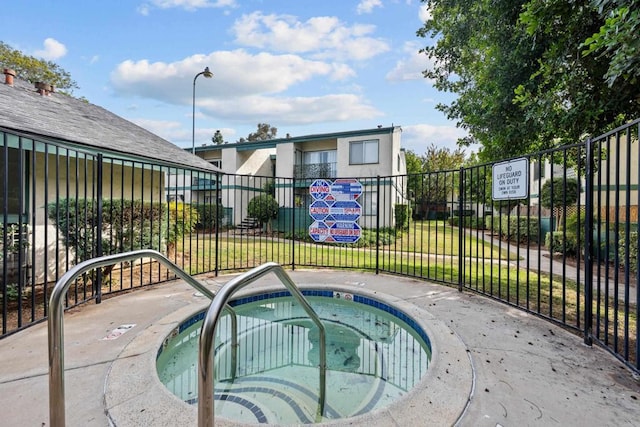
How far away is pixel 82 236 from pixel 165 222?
2.01 metres

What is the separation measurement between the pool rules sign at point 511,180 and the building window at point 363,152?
515 inches

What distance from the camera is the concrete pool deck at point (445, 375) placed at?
2156mm

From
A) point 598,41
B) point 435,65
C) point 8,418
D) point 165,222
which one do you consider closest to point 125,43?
point 165,222

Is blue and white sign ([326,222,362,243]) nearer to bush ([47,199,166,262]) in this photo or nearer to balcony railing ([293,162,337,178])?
bush ([47,199,166,262])

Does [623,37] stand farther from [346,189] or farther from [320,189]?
[320,189]

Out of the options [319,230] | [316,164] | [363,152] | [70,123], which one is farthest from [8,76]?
[363,152]

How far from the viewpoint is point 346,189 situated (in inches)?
270

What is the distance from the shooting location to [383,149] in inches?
684

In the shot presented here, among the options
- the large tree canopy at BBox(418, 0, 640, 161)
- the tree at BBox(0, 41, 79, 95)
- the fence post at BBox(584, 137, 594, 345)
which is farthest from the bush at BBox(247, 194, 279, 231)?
the fence post at BBox(584, 137, 594, 345)

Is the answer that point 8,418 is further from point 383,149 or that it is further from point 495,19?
point 383,149

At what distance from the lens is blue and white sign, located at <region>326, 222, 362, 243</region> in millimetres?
6852

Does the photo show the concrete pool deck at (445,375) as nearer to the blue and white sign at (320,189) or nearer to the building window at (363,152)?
the blue and white sign at (320,189)

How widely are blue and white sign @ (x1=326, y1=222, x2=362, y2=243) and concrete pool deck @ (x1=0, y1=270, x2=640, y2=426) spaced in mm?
2592

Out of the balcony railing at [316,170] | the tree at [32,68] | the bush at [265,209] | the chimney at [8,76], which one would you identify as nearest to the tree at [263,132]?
the tree at [32,68]
